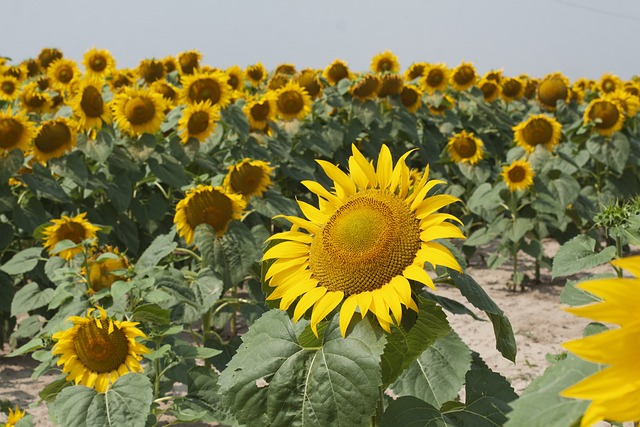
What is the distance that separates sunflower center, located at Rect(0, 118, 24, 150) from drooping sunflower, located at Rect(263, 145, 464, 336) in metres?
3.22

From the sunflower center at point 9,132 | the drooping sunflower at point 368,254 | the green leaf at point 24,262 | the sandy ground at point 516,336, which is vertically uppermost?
the drooping sunflower at point 368,254

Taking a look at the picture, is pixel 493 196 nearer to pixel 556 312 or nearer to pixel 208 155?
pixel 556 312

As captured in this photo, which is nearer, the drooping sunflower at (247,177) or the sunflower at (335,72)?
the drooping sunflower at (247,177)

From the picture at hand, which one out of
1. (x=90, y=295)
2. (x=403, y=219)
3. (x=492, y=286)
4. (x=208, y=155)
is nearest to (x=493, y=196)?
(x=492, y=286)

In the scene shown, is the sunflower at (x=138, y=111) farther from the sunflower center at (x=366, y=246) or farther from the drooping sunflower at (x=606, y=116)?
the sunflower center at (x=366, y=246)

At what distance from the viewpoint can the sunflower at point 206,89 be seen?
5004 millimetres

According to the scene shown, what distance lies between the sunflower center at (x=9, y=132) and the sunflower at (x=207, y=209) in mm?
1438

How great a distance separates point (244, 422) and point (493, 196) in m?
4.43

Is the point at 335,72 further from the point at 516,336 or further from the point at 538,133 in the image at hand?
the point at 516,336

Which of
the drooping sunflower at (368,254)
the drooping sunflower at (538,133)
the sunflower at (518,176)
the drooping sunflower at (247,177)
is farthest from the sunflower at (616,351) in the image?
the drooping sunflower at (538,133)

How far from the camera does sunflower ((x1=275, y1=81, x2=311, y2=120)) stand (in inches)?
221

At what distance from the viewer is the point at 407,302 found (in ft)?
4.03

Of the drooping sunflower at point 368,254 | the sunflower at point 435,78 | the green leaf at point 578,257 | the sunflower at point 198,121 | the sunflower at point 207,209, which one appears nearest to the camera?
the drooping sunflower at point 368,254

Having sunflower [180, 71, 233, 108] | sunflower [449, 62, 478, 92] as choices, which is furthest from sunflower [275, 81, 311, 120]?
sunflower [449, 62, 478, 92]
